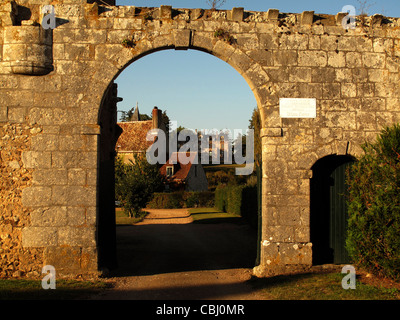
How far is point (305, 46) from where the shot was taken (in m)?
7.83

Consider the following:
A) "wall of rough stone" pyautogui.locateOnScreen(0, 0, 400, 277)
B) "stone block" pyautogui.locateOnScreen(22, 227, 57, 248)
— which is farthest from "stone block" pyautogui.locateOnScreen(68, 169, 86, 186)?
"stone block" pyautogui.locateOnScreen(22, 227, 57, 248)

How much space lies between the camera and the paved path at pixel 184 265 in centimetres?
665

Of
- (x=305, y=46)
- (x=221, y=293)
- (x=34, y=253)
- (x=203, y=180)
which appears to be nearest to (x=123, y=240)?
(x=34, y=253)

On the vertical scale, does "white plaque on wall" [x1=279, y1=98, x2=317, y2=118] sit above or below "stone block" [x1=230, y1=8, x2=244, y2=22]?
below

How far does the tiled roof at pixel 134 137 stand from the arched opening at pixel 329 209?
30250 mm

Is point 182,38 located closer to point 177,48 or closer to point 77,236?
point 177,48

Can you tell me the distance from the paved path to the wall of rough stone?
842 millimetres

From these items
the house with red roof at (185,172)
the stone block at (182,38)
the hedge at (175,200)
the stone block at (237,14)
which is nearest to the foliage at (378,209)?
the stone block at (237,14)

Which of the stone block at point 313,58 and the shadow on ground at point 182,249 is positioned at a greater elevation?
the stone block at point 313,58

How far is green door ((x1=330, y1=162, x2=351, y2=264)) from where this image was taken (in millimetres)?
8047

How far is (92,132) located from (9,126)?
1407 millimetres

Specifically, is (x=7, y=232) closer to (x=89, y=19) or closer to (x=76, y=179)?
(x=76, y=179)

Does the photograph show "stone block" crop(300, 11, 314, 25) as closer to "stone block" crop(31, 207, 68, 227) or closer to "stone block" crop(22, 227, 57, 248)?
"stone block" crop(31, 207, 68, 227)

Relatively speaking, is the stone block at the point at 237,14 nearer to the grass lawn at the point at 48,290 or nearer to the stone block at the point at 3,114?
the stone block at the point at 3,114
